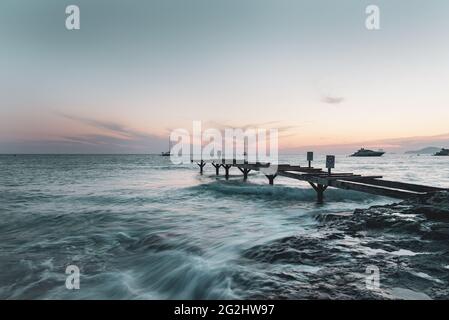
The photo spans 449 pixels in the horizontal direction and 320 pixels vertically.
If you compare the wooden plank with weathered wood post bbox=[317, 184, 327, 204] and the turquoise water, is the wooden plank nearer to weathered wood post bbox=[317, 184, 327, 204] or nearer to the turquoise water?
the turquoise water

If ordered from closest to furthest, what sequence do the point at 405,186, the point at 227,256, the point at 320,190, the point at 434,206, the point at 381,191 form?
the point at 227,256
the point at 434,206
the point at 381,191
the point at 405,186
the point at 320,190

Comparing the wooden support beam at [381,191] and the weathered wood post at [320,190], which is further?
the weathered wood post at [320,190]

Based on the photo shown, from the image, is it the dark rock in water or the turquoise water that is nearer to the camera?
the turquoise water

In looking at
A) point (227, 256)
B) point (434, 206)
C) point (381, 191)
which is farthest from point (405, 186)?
point (227, 256)

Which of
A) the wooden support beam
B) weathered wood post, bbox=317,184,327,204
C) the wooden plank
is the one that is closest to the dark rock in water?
the wooden support beam

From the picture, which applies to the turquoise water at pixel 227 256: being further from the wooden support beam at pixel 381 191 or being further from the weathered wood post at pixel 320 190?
the weathered wood post at pixel 320 190

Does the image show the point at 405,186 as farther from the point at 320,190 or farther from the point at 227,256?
the point at 227,256

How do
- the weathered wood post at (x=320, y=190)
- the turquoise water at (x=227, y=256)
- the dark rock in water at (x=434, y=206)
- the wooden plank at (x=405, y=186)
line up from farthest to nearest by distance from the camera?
1. the weathered wood post at (x=320, y=190)
2. the wooden plank at (x=405, y=186)
3. the dark rock in water at (x=434, y=206)
4. the turquoise water at (x=227, y=256)

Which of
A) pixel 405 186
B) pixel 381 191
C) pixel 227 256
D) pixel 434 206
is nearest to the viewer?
pixel 227 256

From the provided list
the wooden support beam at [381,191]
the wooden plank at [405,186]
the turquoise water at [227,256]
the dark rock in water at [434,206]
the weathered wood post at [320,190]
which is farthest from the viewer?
the weathered wood post at [320,190]

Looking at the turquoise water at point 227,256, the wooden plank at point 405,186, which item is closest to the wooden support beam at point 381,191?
the wooden plank at point 405,186
